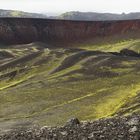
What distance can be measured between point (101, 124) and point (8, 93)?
237 feet

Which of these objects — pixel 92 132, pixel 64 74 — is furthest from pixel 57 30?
pixel 92 132

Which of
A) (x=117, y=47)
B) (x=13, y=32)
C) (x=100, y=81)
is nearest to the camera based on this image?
(x=100, y=81)

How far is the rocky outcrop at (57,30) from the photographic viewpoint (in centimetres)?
19462

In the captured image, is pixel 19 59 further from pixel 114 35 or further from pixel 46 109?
pixel 114 35

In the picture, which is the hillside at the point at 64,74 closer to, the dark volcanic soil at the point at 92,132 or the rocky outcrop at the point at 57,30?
the rocky outcrop at the point at 57,30

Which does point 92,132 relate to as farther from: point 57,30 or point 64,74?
point 57,30

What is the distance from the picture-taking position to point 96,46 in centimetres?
18738

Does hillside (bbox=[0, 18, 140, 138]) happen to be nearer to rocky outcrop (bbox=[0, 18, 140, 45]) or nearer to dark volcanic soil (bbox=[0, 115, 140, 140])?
rocky outcrop (bbox=[0, 18, 140, 45])

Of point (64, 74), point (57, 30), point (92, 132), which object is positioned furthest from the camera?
point (57, 30)

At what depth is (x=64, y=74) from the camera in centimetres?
11494

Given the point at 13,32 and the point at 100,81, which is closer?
the point at 100,81

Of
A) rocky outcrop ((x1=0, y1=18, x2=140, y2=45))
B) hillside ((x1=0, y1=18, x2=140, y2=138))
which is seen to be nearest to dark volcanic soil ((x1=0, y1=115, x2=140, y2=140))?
hillside ((x1=0, y1=18, x2=140, y2=138))

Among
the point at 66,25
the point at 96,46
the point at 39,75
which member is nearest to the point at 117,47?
the point at 96,46

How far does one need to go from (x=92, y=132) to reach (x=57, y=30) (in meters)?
172
